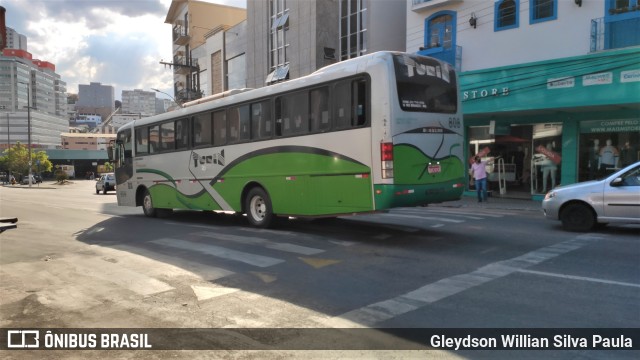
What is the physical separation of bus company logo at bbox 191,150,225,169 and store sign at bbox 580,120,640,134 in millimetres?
13603

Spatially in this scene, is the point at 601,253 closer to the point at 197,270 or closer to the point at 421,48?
the point at 197,270

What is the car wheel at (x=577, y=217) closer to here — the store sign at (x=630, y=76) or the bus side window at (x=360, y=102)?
the bus side window at (x=360, y=102)

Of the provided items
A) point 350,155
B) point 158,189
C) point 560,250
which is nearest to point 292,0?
point 158,189

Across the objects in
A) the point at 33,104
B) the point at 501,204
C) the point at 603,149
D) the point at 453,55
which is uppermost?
the point at 33,104

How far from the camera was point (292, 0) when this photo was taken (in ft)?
102

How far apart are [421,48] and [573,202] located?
13090mm

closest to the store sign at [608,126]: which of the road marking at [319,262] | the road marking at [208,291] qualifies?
the road marking at [319,262]

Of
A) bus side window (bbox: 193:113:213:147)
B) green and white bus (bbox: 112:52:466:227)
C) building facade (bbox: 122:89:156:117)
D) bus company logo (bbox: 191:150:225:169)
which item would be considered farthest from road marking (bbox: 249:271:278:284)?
building facade (bbox: 122:89:156:117)

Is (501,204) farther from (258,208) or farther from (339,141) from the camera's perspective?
(339,141)

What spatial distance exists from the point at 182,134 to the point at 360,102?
714 centimetres

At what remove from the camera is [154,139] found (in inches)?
614

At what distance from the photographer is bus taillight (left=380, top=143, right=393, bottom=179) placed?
853cm

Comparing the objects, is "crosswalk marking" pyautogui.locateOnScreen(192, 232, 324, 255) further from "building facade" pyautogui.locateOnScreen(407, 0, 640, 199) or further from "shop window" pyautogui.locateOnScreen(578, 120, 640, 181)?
"shop window" pyautogui.locateOnScreen(578, 120, 640, 181)

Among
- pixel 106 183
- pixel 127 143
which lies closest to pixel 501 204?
pixel 127 143
